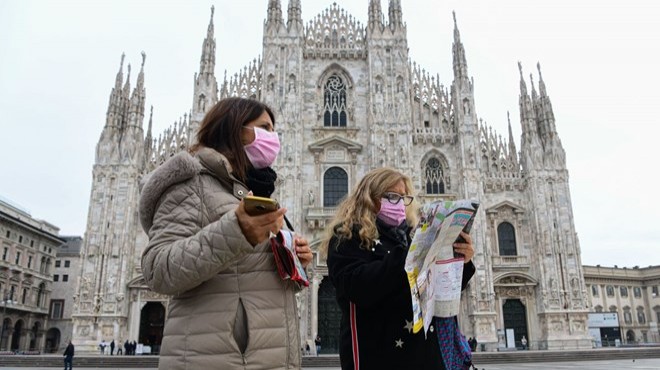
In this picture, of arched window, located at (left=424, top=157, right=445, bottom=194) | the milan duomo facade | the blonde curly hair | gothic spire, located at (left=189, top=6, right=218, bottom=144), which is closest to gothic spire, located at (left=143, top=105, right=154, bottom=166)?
the milan duomo facade

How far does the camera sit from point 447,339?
3232 mm

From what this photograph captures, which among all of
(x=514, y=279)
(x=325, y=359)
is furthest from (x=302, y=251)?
(x=514, y=279)

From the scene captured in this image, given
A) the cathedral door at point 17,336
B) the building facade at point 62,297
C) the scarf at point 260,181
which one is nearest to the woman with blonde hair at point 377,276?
the scarf at point 260,181

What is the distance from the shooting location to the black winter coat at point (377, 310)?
9.85 feet

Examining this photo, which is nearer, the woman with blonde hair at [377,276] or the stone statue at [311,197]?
the woman with blonde hair at [377,276]

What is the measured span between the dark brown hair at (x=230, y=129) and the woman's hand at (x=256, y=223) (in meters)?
0.56

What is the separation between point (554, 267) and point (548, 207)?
133 inches

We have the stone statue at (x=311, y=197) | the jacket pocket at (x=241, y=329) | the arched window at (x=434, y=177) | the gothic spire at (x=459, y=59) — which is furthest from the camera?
the gothic spire at (x=459, y=59)

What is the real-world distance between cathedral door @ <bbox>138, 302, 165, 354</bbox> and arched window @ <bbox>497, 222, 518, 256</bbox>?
757 inches

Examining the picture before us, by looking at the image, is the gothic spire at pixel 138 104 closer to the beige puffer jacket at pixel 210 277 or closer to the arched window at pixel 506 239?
the arched window at pixel 506 239

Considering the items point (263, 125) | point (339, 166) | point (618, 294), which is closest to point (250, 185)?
point (263, 125)

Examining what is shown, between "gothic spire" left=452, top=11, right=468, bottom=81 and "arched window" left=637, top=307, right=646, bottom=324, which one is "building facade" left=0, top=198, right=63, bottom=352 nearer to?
"gothic spire" left=452, top=11, right=468, bottom=81

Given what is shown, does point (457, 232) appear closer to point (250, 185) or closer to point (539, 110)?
point (250, 185)

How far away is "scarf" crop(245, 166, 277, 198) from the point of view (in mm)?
2660
